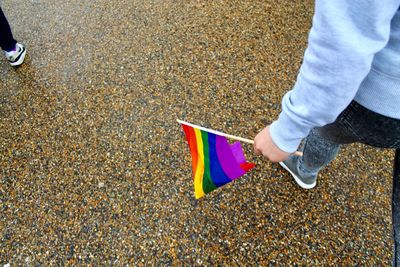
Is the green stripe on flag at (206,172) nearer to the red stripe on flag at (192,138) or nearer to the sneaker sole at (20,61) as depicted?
the red stripe on flag at (192,138)

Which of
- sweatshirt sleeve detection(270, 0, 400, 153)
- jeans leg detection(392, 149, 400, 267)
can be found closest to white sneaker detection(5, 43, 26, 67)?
sweatshirt sleeve detection(270, 0, 400, 153)

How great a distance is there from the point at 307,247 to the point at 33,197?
1231mm

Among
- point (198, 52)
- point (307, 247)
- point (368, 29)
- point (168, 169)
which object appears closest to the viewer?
point (368, 29)

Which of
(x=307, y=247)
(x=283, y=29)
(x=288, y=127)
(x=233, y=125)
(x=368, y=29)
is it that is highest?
(x=368, y=29)

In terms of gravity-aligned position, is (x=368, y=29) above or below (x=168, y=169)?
above

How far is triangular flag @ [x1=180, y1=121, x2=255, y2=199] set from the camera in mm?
1147

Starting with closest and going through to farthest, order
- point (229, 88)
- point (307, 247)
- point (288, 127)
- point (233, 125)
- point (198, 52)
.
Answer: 1. point (288, 127)
2. point (307, 247)
3. point (233, 125)
4. point (229, 88)
5. point (198, 52)

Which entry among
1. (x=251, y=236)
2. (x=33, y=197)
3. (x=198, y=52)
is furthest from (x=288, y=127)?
(x=198, y=52)

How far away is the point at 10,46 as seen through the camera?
6.81ft

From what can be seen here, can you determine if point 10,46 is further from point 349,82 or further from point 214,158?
point 349,82

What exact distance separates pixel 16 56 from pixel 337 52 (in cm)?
206

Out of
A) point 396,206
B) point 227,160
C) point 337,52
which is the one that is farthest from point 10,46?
point 396,206

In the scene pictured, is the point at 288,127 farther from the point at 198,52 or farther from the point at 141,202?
the point at 198,52

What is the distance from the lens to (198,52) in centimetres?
212
